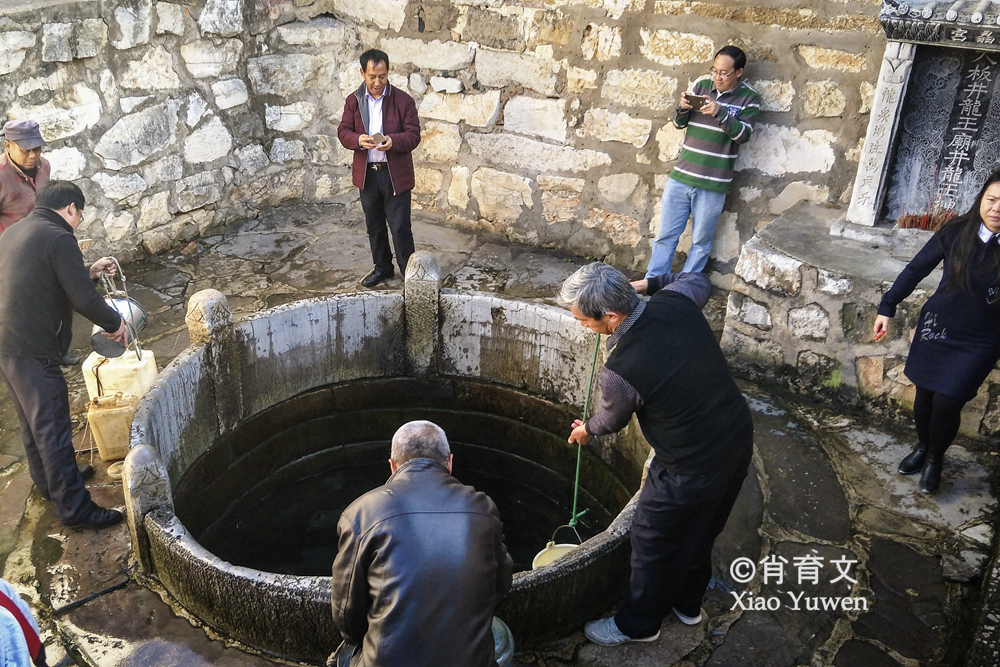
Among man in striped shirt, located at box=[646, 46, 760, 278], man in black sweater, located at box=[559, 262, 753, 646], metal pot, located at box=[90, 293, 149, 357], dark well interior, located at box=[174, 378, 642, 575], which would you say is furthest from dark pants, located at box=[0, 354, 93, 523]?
man in striped shirt, located at box=[646, 46, 760, 278]

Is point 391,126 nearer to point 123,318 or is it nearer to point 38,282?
point 123,318

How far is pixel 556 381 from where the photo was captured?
5062 mm

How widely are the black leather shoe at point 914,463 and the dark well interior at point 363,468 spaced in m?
1.39

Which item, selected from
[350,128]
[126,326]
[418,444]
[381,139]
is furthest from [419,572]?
[350,128]

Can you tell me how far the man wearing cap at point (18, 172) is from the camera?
15.7 feet

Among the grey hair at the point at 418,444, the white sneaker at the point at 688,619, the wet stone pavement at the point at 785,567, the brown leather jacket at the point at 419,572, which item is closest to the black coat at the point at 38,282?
the wet stone pavement at the point at 785,567

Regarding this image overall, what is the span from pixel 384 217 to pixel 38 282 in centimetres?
286

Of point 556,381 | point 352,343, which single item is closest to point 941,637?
point 556,381

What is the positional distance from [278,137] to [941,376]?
5623 mm

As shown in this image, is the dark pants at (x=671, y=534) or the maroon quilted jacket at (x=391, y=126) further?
the maroon quilted jacket at (x=391, y=126)

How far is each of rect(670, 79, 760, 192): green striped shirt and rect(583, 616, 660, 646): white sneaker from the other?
333cm

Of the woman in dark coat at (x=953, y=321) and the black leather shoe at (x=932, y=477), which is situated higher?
the woman in dark coat at (x=953, y=321)

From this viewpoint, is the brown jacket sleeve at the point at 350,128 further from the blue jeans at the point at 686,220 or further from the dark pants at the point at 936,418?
the dark pants at the point at 936,418

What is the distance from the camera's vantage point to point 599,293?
9.95 ft
